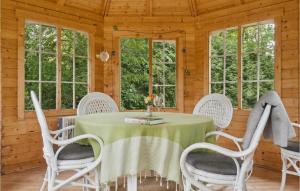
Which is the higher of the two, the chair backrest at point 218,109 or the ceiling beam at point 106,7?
the ceiling beam at point 106,7

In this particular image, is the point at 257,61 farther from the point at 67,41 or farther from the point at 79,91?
the point at 67,41

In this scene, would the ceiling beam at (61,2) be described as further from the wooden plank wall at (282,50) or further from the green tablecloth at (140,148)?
the green tablecloth at (140,148)

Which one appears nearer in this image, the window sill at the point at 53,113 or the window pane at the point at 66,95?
the window sill at the point at 53,113

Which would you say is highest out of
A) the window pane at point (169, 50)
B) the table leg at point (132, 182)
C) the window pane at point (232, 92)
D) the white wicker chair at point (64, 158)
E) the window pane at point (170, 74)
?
the window pane at point (169, 50)

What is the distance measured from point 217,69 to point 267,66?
92cm

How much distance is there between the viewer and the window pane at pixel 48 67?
4.32 metres

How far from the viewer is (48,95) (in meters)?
4.38

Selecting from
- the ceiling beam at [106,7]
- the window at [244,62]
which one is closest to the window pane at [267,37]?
the window at [244,62]

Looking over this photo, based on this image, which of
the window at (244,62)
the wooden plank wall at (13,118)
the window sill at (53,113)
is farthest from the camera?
the window at (244,62)

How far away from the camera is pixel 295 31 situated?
12.4 feet

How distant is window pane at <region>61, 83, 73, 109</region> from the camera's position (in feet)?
15.0

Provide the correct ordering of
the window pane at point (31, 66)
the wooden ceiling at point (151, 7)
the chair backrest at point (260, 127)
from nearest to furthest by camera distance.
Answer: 1. the chair backrest at point (260, 127)
2. the window pane at point (31, 66)
3. the wooden ceiling at point (151, 7)

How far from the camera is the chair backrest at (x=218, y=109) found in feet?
10.4

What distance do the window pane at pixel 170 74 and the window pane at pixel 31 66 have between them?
2256 mm
